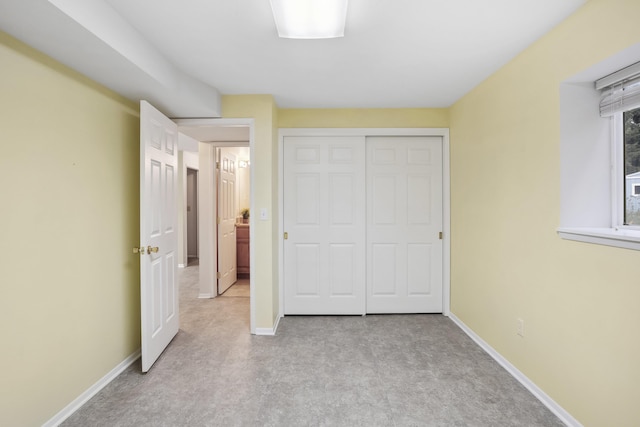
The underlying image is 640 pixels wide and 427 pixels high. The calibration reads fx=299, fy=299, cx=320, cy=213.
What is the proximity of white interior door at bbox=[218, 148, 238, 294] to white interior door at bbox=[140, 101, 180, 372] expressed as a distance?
1.36m

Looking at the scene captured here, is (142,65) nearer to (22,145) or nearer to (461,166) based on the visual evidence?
(22,145)

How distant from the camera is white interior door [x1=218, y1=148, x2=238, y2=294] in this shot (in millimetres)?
4191

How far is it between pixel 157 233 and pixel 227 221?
6.73 ft

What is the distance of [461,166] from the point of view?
3.01 m

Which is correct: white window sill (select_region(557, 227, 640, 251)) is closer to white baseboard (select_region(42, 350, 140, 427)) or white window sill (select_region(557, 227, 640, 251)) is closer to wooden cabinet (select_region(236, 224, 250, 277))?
white baseboard (select_region(42, 350, 140, 427))

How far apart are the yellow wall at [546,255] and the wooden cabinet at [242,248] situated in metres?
3.44

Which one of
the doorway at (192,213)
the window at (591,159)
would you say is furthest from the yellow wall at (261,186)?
the doorway at (192,213)

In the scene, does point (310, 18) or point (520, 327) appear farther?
point (520, 327)

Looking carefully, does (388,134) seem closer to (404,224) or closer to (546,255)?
(404,224)

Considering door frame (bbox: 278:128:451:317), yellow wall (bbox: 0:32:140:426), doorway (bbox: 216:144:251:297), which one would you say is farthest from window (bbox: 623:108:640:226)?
doorway (bbox: 216:144:251:297)

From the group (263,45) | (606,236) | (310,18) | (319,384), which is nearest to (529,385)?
(606,236)

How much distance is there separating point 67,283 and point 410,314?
3097 millimetres

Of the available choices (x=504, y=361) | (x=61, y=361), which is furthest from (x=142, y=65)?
(x=504, y=361)

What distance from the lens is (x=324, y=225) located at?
335 centimetres
